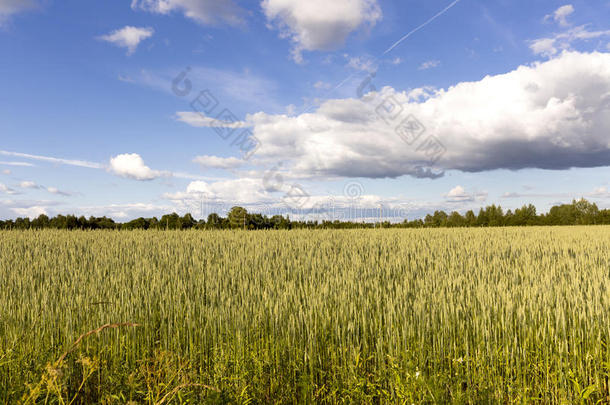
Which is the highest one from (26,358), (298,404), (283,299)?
(283,299)

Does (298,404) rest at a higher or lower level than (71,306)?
lower

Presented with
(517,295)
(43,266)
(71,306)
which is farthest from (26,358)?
(517,295)

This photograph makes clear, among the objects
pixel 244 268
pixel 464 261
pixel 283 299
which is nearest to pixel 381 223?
pixel 464 261

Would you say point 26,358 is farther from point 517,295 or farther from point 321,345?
point 517,295

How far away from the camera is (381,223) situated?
108 feet

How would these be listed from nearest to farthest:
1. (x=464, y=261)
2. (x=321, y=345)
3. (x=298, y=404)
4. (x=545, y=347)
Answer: (x=298, y=404)
(x=545, y=347)
(x=321, y=345)
(x=464, y=261)

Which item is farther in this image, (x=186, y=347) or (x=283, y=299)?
(x=283, y=299)

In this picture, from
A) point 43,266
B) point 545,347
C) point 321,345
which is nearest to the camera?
point 545,347

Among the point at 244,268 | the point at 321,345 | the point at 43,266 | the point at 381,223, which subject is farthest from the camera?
the point at 381,223

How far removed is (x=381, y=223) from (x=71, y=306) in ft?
98.9

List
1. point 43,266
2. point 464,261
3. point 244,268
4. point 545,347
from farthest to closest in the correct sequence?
point 464,261
point 43,266
point 244,268
point 545,347

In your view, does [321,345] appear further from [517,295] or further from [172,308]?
[517,295]

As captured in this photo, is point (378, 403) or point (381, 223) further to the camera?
point (381, 223)

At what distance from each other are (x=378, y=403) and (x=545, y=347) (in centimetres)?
166
